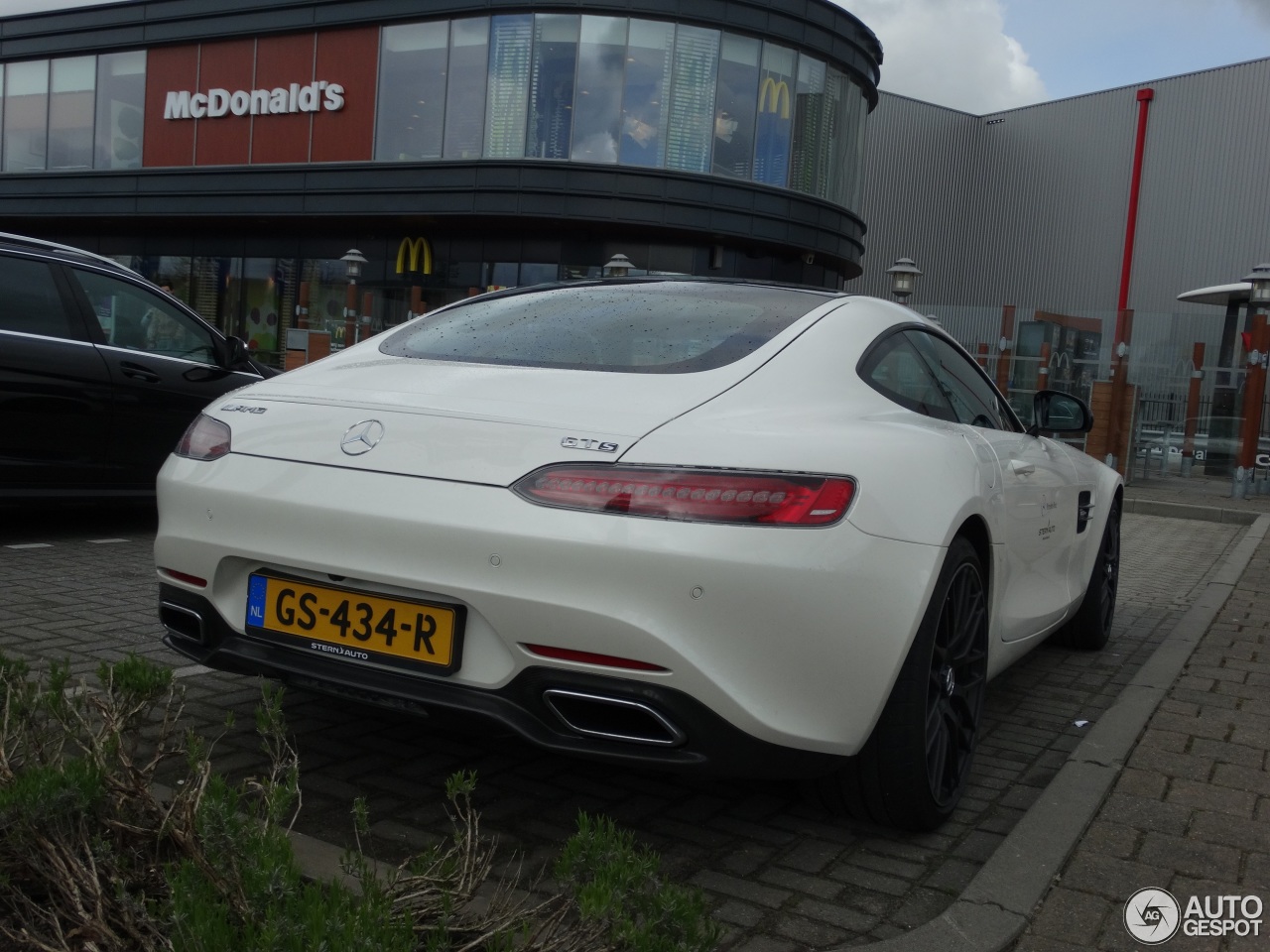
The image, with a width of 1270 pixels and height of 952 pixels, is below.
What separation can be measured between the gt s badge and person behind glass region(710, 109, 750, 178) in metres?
24.3

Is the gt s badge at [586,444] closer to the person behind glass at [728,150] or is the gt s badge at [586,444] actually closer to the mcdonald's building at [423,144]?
the mcdonald's building at [423,144]

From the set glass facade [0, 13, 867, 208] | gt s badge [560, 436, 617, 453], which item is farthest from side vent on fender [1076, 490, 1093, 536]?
glass facade [0, 13, 867, 208]

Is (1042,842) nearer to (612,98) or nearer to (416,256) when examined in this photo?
(612,98)

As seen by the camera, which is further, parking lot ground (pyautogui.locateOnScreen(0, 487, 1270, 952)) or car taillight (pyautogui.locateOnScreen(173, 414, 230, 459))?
car taillight (pyautogui.locateOnScreen(173, 414, 230, 459))

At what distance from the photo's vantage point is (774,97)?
1037 inches

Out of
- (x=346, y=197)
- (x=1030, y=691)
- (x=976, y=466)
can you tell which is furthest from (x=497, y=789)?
(x=346, y=197)

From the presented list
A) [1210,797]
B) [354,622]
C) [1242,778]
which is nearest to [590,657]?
[354,622]

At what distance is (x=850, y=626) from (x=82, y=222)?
112 ft

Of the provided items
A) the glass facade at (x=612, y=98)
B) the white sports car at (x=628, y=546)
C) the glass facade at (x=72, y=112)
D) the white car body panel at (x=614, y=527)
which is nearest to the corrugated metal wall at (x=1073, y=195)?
the glass facade at (x=612, y=98)

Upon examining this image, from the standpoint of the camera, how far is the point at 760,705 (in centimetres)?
261

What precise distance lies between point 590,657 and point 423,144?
26.0 m

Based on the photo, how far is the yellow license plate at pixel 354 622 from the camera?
2707mm

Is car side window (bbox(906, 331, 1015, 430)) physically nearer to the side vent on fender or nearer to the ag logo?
the side vent on fender

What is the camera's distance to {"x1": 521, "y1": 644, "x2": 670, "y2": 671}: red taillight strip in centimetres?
255
